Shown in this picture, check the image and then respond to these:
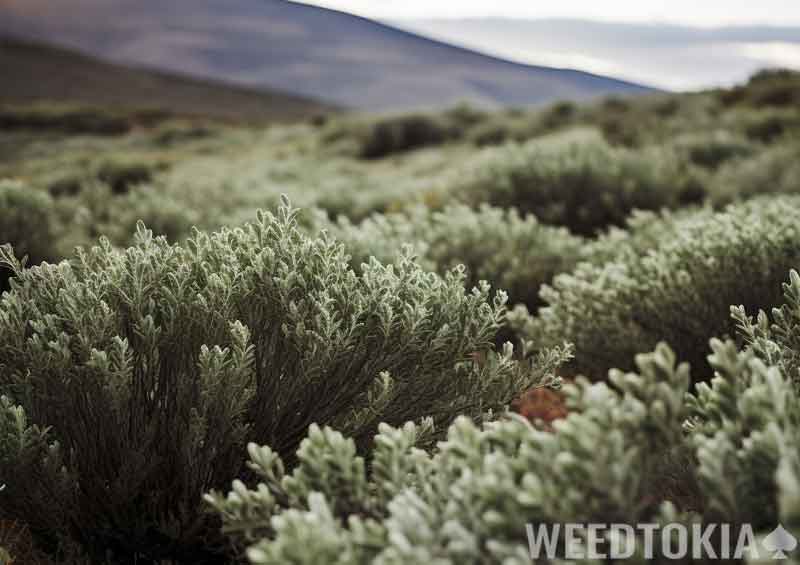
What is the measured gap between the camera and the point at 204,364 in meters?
2.19

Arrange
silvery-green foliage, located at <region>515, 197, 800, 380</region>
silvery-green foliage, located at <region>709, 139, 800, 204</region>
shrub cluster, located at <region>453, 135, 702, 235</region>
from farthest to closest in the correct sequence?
silvery-green foliage, located at <region>709, 139, 800, 204</region>
shrub cluster, located at <region>453, 135, 702, 235</region>
silvery-green foliage, located at <region>515, 197, 800, 380</region>

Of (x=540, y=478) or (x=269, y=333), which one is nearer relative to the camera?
(x=540, y=478)

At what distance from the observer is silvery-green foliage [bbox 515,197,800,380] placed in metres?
3.71

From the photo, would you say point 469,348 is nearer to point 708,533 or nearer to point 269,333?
point 269,333

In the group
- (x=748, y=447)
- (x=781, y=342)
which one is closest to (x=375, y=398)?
(x=748, y=447)

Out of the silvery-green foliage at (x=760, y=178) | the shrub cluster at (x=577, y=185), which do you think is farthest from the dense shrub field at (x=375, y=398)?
the silvery-green foliage at (x=760, y=178)

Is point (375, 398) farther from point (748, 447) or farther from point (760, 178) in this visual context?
point (760, 178)

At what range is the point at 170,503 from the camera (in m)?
2.40

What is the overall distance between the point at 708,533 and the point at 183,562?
1.60 metres

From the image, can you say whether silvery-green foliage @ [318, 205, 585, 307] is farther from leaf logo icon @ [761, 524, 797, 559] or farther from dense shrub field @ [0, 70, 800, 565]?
leaf logo icon @ [761, 524, 797, 559]

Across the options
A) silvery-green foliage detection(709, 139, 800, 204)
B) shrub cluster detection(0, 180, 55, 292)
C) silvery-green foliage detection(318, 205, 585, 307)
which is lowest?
shrub cluster detection(0, 180, 55, 292)

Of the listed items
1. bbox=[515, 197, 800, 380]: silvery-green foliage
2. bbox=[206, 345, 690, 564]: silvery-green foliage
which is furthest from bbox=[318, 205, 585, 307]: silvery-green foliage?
bbox=[206, 345, 690, 564]: silvery-green foliage

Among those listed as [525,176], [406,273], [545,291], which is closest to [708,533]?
[406,273]

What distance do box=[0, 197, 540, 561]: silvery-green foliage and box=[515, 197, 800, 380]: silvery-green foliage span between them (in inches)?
55.3
